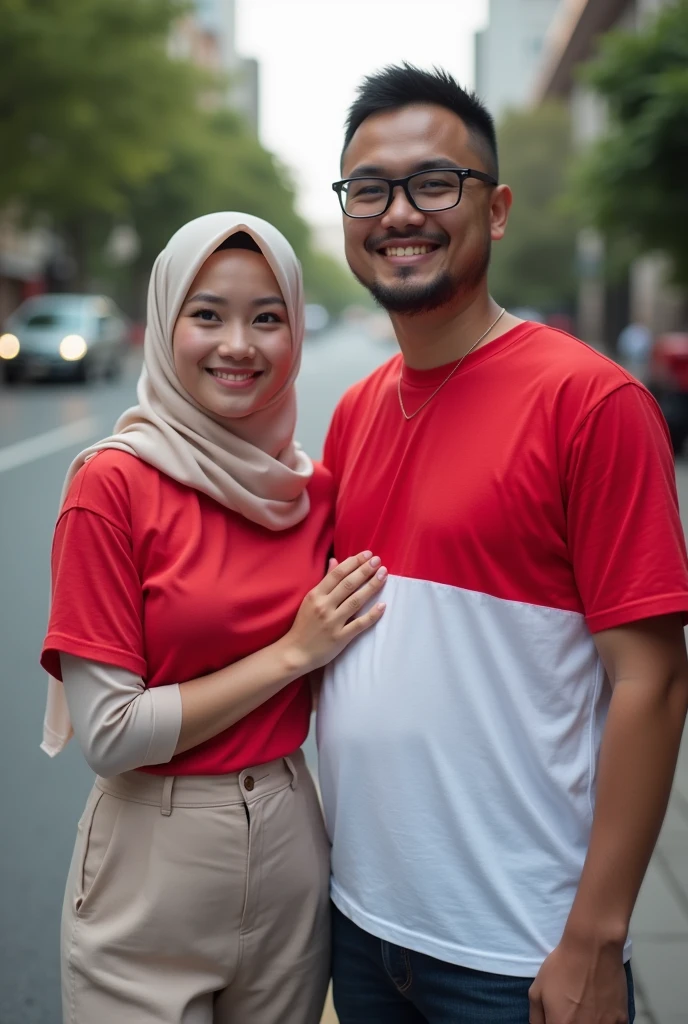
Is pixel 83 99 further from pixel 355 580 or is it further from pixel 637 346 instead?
pixel 355 580

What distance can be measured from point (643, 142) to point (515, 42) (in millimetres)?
83019

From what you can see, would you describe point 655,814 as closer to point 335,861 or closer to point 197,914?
point 335,861

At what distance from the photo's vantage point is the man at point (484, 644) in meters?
1.89

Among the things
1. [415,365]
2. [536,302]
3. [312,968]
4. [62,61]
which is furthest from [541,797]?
[536,302]

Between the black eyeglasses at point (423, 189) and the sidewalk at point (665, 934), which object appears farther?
the sidewalk at point (665, 934)

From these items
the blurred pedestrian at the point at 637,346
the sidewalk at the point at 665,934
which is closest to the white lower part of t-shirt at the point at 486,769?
the sidewalk at the point at 665,934

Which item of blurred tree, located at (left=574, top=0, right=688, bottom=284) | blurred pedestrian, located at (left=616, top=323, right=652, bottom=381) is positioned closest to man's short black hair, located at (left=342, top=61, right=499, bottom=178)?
blurred tree, located at (left=574, top=0, right=688, bottom=284)

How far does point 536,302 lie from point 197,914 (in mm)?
44896

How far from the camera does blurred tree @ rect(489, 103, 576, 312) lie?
1705 inches

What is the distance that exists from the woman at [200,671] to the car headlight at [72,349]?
20.6 metres

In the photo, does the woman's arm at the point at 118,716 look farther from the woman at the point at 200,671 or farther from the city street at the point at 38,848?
the city street at the point at 38,848

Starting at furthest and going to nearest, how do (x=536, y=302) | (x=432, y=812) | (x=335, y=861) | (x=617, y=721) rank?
(x=536, y=302)
(x=335, y=861)
(x=432, y=812)
(x=617, y=721)

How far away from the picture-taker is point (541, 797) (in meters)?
1.99

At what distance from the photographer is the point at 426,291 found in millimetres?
2148
